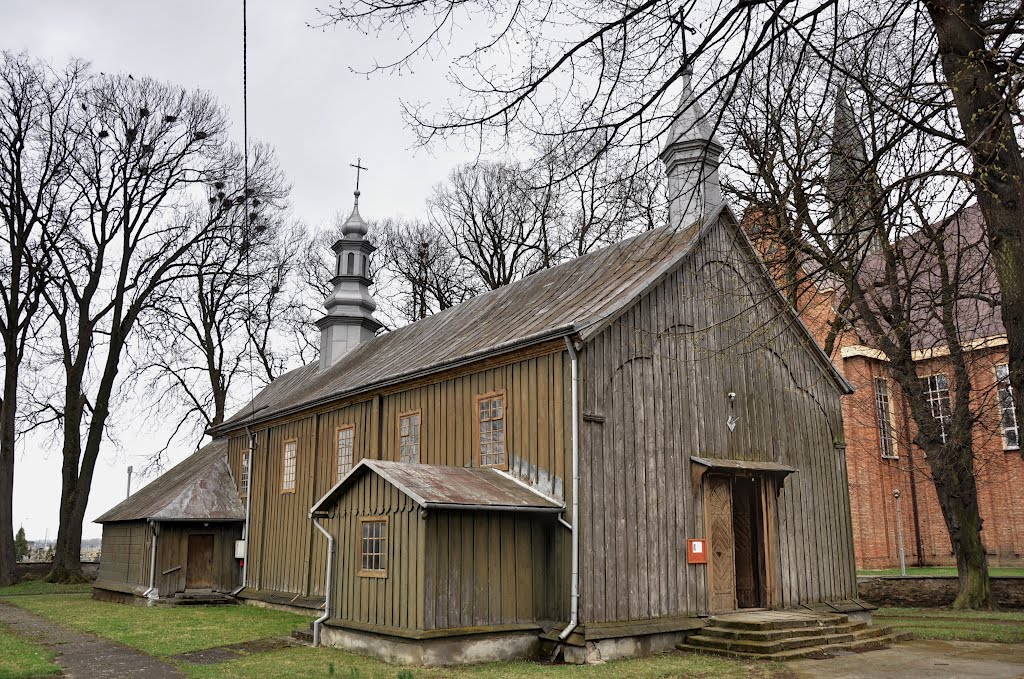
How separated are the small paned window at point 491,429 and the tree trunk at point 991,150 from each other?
306 inches

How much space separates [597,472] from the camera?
485 inches

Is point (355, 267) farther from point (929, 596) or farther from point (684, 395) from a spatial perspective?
point (929, 596)

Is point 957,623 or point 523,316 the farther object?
point 523,316

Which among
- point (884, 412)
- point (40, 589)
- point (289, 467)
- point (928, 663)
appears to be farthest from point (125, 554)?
point (884, 412)

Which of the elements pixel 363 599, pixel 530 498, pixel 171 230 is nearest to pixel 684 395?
pixel 530 498

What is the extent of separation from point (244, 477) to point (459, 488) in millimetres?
12554

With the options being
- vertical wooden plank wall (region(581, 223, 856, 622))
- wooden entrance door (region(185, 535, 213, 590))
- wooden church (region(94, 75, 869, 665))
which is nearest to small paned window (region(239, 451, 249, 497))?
wooden entrance door (region(185, 535, 213, 590))

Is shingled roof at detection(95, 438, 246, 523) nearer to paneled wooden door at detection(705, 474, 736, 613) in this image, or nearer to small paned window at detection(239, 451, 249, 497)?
small paned window at detection(239, 451, 249, 497)

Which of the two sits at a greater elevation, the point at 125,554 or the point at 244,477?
the point at 244,477

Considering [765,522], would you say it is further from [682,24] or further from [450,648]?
[682,24]

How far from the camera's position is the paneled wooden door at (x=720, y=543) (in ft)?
44.1

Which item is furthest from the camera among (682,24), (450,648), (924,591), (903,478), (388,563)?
(903,478)

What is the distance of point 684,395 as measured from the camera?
13820 millimetres

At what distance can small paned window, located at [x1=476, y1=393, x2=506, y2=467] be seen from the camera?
13.6 metres
